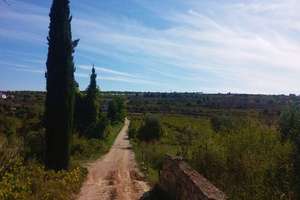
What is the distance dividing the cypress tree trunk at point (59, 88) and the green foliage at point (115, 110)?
165 feet

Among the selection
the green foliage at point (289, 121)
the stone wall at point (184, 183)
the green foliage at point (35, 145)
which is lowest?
the green foliage at point (35, 145)

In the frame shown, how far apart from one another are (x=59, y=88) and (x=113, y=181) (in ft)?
17.7

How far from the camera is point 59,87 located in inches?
970

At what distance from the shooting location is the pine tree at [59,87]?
79.3 ft

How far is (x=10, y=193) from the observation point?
571 inches

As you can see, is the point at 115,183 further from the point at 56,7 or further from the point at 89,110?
the point at 89,110

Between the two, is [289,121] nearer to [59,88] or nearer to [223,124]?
[59,88]

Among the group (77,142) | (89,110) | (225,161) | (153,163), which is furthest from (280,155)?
(89,110)

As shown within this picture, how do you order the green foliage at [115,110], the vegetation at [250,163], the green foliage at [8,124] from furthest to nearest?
1. the green foliage at [115,110]
2. the green foliage at [8,124]
3. the vegetation at [250,163]

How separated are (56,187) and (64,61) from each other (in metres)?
8.40

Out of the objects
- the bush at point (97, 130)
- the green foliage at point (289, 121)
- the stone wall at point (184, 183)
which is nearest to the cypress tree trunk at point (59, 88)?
the stone wall at point (184, 183)

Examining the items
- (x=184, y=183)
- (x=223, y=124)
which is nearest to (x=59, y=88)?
(x=184, y=183)

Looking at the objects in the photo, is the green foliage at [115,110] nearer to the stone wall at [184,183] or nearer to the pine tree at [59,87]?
the pine tree at [59,87]

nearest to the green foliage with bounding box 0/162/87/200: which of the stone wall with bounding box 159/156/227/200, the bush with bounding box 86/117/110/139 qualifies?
the stone wall with bounding box 159/156/227/200
